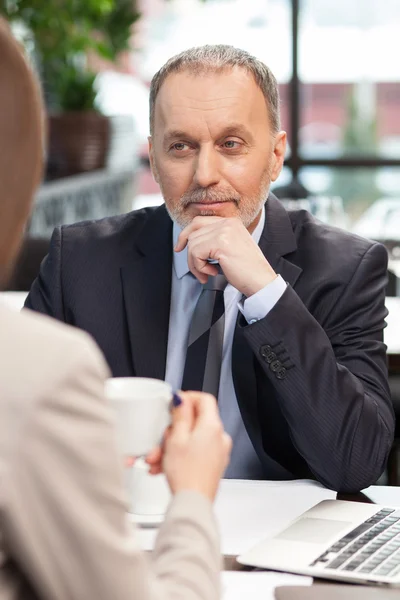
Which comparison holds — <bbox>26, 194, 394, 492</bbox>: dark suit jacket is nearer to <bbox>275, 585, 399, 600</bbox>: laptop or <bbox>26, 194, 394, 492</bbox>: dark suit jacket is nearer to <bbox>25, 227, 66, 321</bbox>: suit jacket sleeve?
<bbox>25, 227, 66, 321</bbox>: suit jacket sleeve

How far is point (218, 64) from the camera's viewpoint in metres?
1.89

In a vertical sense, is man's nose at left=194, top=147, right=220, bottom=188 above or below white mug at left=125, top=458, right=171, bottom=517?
above

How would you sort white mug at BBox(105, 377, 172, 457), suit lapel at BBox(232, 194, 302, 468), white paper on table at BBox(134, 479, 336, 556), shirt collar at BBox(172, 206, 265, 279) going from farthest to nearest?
shirt collar at BBox(172, 206, 265, 279), suit lapel at BBox(232, 194, 302, 468), white paper on table at BBox(134, 479, 336, 556), white mug at BBox(105, 377, 172, 457)

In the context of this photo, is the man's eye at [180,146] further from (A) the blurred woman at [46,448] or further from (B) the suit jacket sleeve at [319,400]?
(A) the blurred woman at [46,448]

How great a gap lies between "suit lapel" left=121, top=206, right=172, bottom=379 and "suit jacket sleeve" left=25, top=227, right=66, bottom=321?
13cm

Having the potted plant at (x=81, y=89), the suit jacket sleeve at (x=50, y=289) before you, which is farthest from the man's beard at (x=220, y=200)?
the potted plant at (x=81, y=89)

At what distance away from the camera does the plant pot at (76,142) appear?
20.1 ft

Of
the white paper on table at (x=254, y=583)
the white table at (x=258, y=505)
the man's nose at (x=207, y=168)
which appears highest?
the man's nose at (x=207, y=168)

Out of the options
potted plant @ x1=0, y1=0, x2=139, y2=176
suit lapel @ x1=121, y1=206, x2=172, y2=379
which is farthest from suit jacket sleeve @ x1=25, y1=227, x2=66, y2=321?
potted plant @ x1=0, y1=0, x2=139, y2=176

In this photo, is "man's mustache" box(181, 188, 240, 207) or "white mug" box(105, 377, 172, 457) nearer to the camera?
"white mug" box(105, 377, 172, 457)

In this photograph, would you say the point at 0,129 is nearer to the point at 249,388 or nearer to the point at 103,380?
the point at 103,380

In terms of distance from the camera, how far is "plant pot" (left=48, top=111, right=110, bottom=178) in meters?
6.12

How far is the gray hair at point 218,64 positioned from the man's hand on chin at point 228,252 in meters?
0.27

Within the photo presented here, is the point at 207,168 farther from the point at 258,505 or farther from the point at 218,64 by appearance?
the point at 258,505
